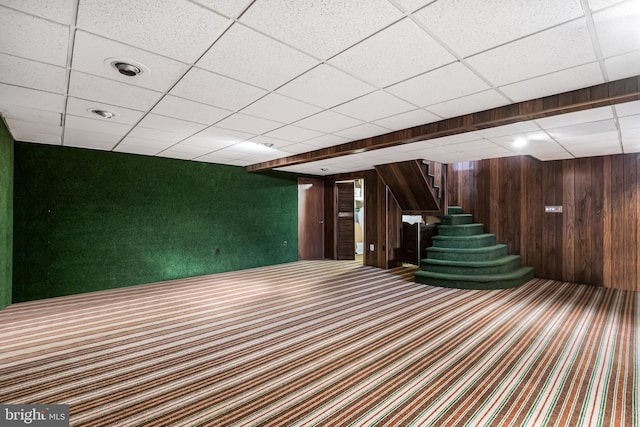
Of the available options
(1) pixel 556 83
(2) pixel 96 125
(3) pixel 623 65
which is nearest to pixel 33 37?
(2) pixel 96 125

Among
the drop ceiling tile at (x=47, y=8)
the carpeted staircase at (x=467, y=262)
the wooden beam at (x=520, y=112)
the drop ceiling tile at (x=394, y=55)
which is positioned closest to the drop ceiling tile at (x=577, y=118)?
the wooden beam at (x=520, y=112)

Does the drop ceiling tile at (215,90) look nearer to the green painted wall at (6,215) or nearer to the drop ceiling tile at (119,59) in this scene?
the drop ceiling tile at (119,59)

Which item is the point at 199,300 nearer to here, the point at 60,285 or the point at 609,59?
the point at 60,285

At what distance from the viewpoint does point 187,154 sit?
5.76 meters

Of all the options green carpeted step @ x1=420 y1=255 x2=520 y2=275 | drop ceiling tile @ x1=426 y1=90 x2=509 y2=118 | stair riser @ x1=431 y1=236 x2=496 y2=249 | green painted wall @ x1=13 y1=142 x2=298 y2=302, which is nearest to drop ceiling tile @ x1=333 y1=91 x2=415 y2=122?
drop ceiling tile @ x1=426 y1=90 x2=509 y2=118

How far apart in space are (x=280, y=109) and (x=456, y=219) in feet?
16.5

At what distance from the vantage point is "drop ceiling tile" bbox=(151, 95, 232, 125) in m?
3.02

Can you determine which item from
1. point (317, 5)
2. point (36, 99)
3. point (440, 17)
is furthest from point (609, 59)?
point (36, 99)

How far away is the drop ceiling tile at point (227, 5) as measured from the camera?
161cm

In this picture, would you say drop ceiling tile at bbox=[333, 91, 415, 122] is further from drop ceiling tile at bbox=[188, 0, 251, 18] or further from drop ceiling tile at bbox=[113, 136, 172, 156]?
drop ceiling tile at bbox=[113, 136, 172, 156]

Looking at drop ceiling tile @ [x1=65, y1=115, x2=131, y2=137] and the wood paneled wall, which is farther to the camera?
the wood paneled wall

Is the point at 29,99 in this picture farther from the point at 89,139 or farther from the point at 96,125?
the point at 89,139

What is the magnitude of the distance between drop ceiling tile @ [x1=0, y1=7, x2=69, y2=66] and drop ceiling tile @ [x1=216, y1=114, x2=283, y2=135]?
1.60 m

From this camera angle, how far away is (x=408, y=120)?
11.8 ft
